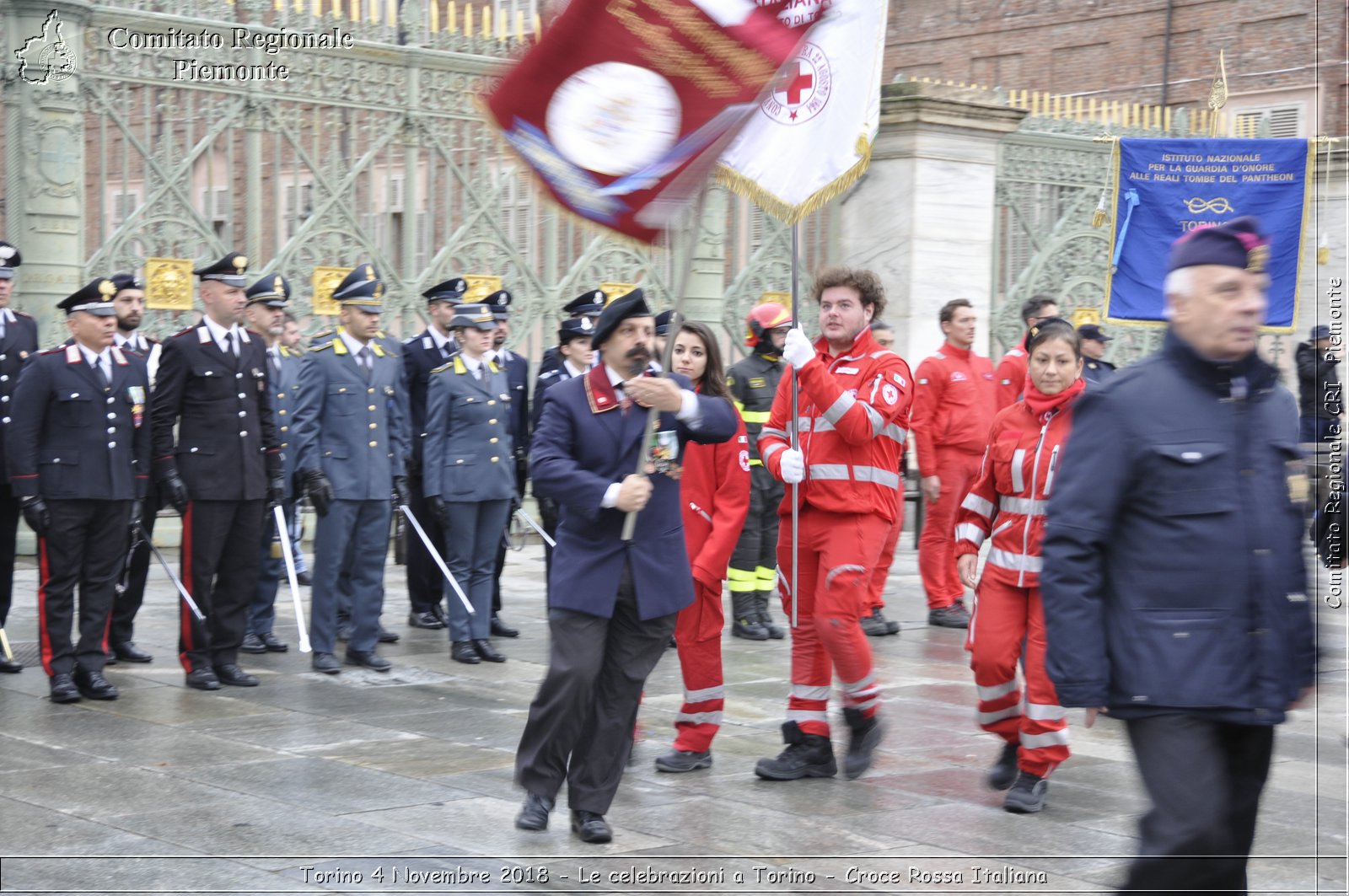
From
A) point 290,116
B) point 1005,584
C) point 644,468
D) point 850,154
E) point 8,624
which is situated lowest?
point 8,624

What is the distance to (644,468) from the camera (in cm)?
588

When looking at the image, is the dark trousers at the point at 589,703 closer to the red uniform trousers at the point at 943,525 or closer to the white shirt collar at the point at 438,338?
the white shirt collar at the point at 438,338

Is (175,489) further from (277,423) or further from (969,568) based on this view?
(969,568)

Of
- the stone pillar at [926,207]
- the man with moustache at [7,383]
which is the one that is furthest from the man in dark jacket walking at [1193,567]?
the stone pillar at [926,207]

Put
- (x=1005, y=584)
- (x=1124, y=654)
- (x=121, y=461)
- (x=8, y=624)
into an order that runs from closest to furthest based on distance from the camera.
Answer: (x=1124, y=654) < (x=1005, y=584) < (x=121, y=461) < (x=8, y=624)

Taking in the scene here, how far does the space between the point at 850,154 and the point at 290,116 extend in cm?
707

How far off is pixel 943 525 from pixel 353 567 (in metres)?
4.08

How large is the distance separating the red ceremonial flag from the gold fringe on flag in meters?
1.28

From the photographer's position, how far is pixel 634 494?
5.71 meters

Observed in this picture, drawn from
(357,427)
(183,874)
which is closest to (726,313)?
(357,427)

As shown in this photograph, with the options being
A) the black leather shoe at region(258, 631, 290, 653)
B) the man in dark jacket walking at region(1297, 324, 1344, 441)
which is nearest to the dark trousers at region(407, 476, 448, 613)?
the black leather shoe at region(258, 631, 290, 653)

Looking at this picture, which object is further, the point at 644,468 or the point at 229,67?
the point at 229,67

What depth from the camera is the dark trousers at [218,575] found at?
28.0ft

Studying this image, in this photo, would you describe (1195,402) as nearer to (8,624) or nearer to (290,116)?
(8,624)
